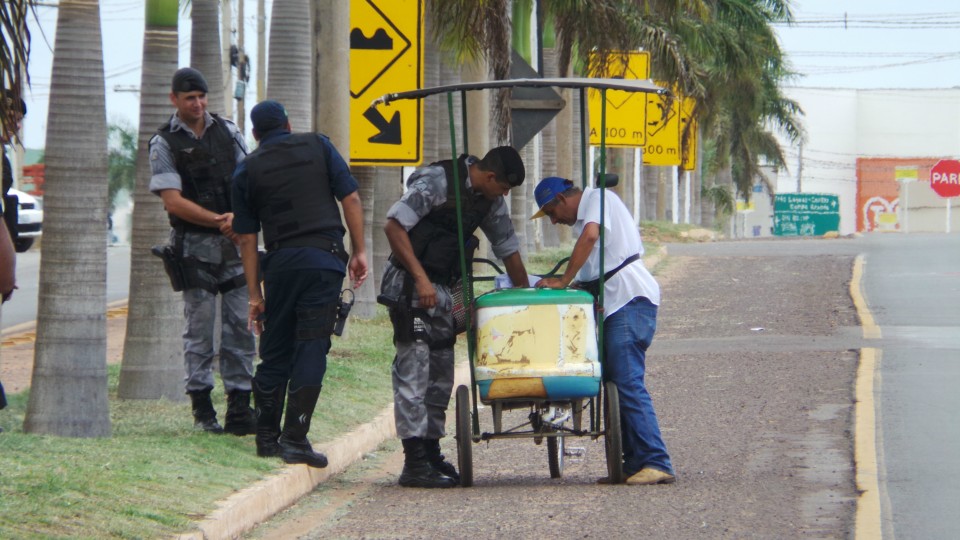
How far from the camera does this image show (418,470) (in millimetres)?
8781

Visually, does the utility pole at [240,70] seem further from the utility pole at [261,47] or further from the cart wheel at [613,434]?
the cart wheel at [613,434]

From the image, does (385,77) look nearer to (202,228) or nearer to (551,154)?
(202,228)

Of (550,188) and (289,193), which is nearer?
(289,193)

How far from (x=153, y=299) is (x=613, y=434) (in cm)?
387

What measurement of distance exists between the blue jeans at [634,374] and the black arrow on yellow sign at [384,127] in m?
4.96

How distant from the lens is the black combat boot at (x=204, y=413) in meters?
9.30

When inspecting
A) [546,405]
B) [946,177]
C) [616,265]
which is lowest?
[546,405]

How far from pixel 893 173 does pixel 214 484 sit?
100094mm

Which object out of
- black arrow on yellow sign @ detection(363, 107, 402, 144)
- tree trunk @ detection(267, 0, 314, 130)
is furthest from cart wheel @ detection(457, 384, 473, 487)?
tree trunk @ detection(267, 0, 314, 130)

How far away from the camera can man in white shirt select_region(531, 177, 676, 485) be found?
8578 millimetres

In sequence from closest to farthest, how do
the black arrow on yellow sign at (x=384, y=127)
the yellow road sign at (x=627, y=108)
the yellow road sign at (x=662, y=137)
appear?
the black arrow on yellow sign at (x=384, y=127)
the yellow road sign at (x=627, y=108)
the yellow road sign at (x=662, y=137)

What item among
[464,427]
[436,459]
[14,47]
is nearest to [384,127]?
[436,459]

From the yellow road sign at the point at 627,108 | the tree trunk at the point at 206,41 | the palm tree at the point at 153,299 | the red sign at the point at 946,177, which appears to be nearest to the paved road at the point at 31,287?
the tree trunk at the point at 206,41

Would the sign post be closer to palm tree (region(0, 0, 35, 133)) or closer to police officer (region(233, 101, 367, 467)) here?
police officer (region(233, 101, 367, 467))
